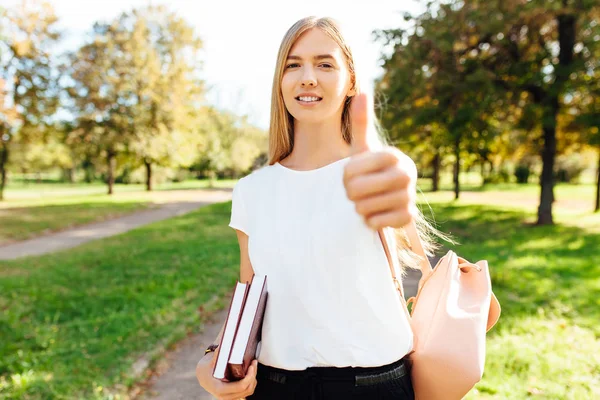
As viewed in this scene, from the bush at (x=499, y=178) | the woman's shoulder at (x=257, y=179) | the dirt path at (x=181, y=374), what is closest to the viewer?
the woman's shoulder at (x=257, y=179)

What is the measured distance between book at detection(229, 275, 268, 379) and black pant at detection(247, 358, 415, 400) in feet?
0.50

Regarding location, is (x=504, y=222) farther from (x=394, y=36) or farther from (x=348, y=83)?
(x=348, y=83)

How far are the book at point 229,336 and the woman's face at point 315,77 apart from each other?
627mm

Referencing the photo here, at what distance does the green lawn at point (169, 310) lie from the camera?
3.88 meters

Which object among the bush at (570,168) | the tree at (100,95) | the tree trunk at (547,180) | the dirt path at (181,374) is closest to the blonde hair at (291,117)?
the dirt path at (181,374)

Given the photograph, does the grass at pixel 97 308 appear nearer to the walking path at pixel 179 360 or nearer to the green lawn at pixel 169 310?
the green lawn at pixel 169 310

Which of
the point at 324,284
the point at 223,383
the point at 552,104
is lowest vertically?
the point at 223,383

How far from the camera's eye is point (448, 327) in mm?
1451

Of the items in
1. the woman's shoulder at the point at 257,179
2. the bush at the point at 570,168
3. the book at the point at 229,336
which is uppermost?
the bush at the point at 570,168

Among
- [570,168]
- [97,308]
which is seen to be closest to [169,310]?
[97,308]

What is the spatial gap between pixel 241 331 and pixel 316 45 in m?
0.94

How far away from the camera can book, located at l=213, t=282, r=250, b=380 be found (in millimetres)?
1314

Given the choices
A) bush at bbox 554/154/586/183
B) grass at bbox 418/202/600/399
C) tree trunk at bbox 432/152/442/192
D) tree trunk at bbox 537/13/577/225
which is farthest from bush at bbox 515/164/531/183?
grass at bbox 418/202/600/399

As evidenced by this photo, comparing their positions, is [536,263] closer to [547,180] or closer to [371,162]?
[547,180]
